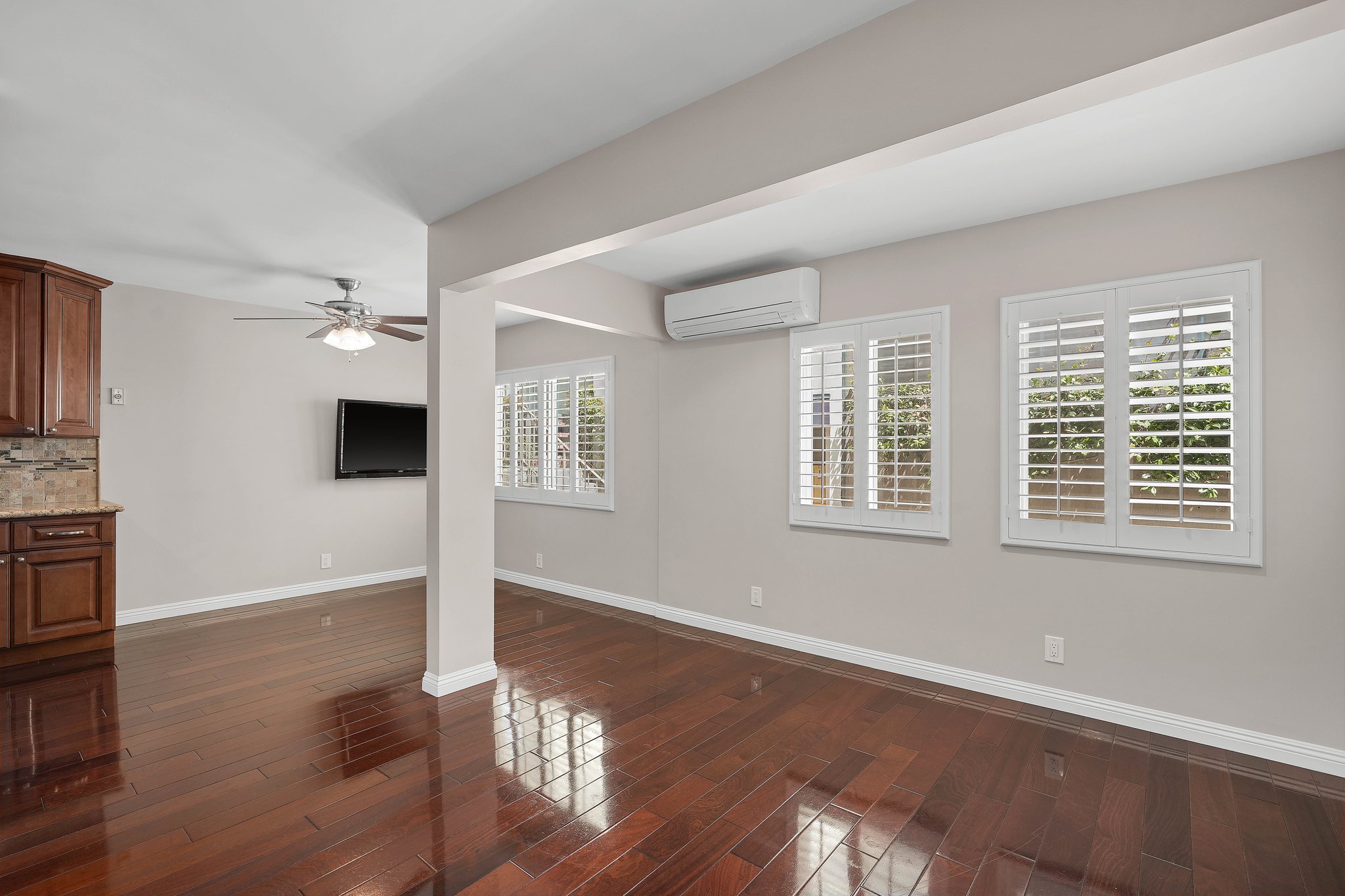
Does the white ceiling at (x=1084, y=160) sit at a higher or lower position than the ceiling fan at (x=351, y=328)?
higher

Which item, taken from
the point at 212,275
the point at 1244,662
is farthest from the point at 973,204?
the point at 212,275

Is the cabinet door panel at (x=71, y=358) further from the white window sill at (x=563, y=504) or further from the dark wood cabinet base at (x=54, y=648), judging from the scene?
the white window sill at (x=563, y=504)

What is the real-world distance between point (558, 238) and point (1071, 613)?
3.09 meters

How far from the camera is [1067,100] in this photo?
1614mm

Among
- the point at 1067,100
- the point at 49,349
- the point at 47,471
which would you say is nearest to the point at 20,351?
the point at 49,349

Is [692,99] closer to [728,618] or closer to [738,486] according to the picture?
[738,486]

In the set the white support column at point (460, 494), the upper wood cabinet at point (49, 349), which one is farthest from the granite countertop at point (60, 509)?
the white support column at point (460, 494)

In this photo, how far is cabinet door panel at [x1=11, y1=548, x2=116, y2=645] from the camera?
395cm

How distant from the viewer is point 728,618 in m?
4.62

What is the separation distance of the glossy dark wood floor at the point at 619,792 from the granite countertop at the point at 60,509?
3.49 ft

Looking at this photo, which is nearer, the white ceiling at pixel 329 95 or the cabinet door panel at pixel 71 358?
the white ceiling at pixel 329 95

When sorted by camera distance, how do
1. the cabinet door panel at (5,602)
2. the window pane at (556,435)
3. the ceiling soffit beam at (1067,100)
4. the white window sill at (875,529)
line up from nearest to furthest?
the ceiling soffit beam at (1067,100), the white window sill at (875,529), the cabinet door panel at (5,602), the window pane at (556,435)

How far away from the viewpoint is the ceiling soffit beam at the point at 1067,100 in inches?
53.4

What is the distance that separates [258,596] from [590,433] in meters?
3.13
